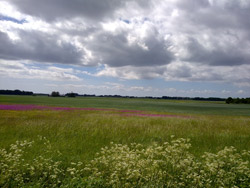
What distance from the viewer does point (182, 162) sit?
13.3ft

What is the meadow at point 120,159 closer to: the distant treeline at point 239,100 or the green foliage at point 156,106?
the green foliage at point 156,106

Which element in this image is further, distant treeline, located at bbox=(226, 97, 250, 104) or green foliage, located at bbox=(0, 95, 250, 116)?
distant treeline, located at bbox=(226, 97, 250, 104)

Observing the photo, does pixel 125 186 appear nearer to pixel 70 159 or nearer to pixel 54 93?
pixel 70 159

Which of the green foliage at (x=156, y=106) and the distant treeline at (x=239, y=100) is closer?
the green foliage at (x=156, y=106)

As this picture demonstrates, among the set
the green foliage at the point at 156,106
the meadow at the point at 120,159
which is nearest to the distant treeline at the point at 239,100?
the green foliage at the point at 156,106

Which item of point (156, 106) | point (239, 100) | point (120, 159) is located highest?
point (239, 100)

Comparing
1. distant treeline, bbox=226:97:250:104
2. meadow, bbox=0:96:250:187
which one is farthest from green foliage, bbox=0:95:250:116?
distant treeline, bbox=226:97:250:104

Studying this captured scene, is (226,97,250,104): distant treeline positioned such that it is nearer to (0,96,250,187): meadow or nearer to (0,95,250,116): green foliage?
(0,95,250,116): green foliage

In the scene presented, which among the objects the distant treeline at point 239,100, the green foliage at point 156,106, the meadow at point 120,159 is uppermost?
the distant treeline at point 239,100

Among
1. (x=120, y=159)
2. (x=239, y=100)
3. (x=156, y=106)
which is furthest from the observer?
(x=239, y=100)

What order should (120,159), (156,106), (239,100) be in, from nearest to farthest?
1. (120,159)
2. (156,106)
3. (239,100)

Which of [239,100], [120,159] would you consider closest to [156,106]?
[120,159]

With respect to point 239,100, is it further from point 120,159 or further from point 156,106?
point 120,159

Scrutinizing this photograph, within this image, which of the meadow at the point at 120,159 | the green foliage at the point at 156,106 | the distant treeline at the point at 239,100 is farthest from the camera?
the distant treeline at the point at 239,100
